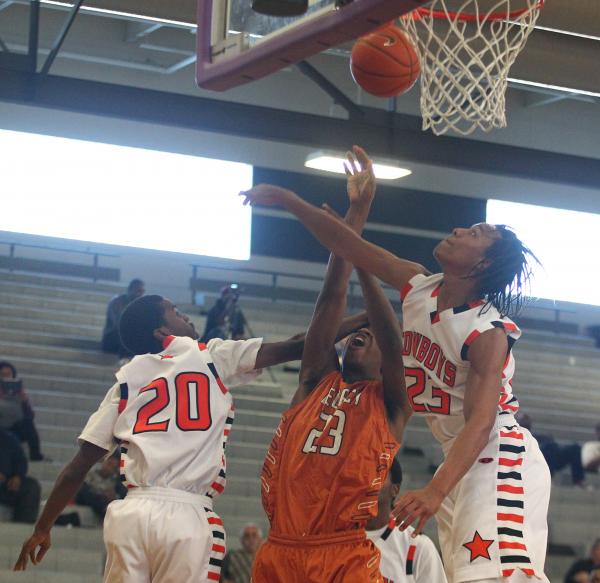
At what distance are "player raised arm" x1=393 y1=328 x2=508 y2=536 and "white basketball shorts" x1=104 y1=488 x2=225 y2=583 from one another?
1.09m

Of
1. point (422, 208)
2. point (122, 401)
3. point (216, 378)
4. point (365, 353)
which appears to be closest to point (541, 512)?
point (365, 353)

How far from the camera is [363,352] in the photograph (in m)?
4.82

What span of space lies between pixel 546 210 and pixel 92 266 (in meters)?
7.80

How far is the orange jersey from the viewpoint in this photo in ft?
14.7

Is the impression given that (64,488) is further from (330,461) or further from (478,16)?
(478,16)

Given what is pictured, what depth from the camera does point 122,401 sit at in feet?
16.5

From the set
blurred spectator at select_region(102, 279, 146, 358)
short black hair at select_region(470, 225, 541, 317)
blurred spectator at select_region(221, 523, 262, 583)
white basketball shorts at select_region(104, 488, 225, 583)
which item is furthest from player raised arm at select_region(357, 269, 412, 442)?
blurred spectator at select_region(102, 279, 146, 358)

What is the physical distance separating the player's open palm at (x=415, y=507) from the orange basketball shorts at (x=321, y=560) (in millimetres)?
602

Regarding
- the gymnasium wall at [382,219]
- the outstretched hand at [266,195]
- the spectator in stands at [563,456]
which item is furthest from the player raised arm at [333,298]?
the gymnasium wall at [382,219]

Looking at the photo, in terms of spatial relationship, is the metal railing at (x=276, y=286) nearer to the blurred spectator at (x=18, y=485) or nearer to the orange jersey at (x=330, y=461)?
the blurred spectator at (x=18, y=485)

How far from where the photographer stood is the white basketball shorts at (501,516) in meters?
4.05

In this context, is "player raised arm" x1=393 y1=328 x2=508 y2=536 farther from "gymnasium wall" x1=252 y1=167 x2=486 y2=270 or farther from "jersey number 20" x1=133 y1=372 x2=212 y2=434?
"gymnasium wall" x1=252 y1=167 x2=486 y2=270

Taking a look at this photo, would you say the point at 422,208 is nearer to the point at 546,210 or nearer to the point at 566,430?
the point at 546,210

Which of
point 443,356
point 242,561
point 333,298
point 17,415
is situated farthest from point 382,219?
point 443,356
